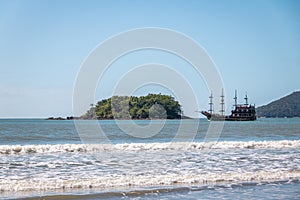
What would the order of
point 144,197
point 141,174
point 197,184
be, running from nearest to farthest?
1. point 144,197
2. point 197,184
3. point 141,174

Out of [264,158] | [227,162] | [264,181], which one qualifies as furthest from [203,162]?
[264,181]

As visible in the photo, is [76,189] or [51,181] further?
[51,181]

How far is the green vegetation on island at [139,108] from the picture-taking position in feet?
251

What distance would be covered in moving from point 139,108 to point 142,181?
229 ft

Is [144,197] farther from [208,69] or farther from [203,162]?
[208,69]

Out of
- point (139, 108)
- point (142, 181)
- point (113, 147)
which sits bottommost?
point (142, 181)

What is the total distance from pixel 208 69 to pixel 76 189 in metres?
17.9

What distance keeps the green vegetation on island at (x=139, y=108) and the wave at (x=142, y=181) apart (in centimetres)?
5357

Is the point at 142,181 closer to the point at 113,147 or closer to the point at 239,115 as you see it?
the point at 113,147

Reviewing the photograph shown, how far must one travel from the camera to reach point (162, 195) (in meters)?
11.0

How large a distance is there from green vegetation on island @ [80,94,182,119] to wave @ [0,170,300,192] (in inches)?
2109

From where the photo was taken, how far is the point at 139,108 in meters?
82.9

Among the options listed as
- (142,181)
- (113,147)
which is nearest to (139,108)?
(113,147)

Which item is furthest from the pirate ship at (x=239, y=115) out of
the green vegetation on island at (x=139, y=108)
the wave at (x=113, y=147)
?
the wave at (x=113, y=147)
